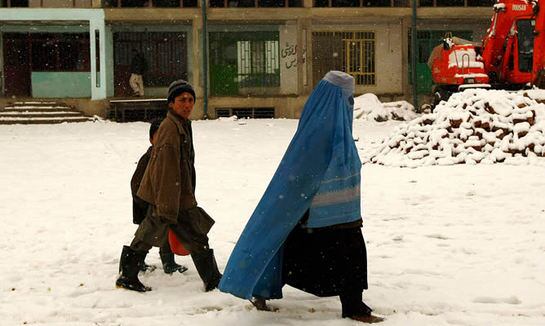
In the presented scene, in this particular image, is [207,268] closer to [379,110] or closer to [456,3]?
[379,110]

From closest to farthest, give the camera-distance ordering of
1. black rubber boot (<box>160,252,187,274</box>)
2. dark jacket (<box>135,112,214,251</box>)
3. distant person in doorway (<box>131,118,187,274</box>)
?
dark jacket (<box>135,112,214,251</box>)
distant person in doorway (<box>131,118,187,274</box>)
black rubber boot (<box>160,252,187,274</box>)

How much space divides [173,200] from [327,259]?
115 centimetres

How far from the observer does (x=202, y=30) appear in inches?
1047

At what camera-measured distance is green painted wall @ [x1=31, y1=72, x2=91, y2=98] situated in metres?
27.4

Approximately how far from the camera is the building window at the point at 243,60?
27422mm

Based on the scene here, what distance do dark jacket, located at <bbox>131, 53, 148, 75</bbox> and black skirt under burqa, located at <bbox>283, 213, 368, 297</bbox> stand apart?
2256 centimetres

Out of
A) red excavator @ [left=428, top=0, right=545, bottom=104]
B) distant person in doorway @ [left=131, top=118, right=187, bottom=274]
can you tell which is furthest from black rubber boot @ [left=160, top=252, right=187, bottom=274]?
red excavator @ [left=428, top=0, right=545, bottom=104]

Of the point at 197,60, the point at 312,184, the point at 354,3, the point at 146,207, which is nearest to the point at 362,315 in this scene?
the point at 312,184

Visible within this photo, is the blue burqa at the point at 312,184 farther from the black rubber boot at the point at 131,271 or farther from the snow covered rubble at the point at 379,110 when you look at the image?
the snow covered rubble at the point at 379,110

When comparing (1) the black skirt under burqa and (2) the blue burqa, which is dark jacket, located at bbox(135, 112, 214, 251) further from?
(1) the black skirt under burqa

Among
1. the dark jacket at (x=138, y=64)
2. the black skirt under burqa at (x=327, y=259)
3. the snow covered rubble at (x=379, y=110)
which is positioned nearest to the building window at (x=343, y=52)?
the snow covered rubble at (x=379, y=110)

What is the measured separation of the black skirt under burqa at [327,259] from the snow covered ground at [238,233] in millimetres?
231

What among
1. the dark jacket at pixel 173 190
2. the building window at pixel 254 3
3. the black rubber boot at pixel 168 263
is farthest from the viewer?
the building window at pixel 254 3

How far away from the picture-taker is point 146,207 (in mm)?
5953
